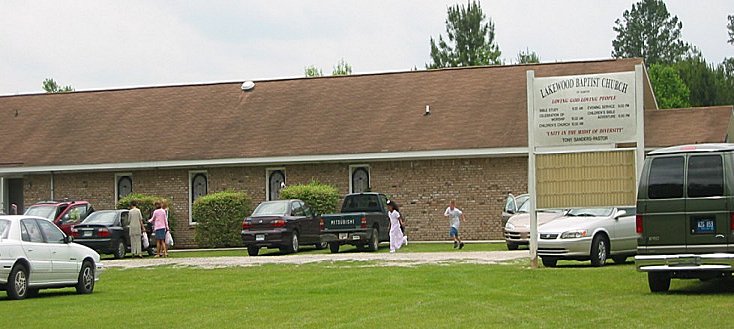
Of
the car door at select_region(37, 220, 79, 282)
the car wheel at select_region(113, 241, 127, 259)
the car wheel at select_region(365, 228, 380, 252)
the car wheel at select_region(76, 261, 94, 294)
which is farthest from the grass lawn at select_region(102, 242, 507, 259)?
the car door at select_region(37, 220, 79, 282)

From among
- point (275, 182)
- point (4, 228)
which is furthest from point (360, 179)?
point (4, 228)

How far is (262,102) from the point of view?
1892 inches

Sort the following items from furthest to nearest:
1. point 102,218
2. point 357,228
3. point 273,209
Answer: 1. point 102,218
2. point 273,209
3. point 357,228

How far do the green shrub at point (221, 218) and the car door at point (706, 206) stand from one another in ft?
85.5

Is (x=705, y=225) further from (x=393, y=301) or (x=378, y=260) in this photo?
(x=378, y=260)

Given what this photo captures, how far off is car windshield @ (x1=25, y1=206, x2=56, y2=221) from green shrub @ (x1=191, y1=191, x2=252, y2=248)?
5.63m

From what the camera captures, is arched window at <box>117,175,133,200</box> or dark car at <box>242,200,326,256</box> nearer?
dark car at <box>242,200,326,256</box>

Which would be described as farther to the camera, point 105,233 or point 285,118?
point 285,118

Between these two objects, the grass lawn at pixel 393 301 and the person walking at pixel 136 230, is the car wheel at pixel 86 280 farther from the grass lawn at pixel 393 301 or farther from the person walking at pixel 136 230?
the person walking at pixel 136 230

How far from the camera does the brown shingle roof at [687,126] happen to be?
39.1 meters

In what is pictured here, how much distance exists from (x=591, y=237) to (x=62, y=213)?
65.1 feet

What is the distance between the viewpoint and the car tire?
A: 35.6m

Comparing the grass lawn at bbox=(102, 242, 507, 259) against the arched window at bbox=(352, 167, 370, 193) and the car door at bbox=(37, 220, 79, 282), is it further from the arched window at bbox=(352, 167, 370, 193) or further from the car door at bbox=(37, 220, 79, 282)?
the car door at bbox=(37, 220, 79, 282)

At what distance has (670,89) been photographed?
77.4 meters
